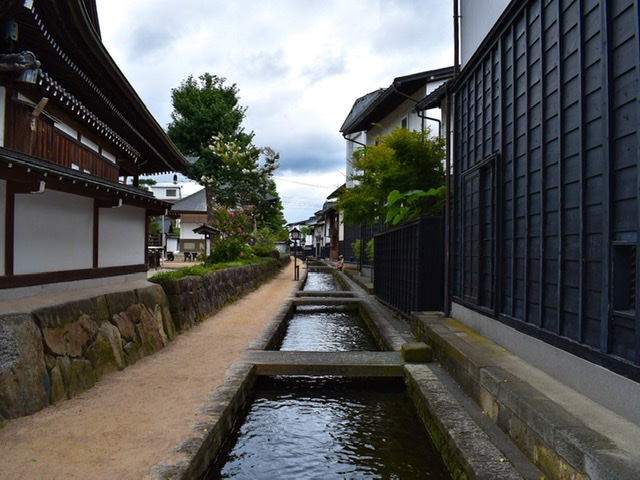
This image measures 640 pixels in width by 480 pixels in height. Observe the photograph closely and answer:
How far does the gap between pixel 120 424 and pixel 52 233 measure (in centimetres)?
372

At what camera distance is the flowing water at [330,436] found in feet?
14.5

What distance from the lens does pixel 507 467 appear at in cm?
349

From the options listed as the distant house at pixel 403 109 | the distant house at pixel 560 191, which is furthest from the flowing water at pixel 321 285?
the distant house at pixel 560 191

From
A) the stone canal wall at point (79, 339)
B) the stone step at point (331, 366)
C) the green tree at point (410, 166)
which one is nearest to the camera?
the stone canal wall at point (79, 339)

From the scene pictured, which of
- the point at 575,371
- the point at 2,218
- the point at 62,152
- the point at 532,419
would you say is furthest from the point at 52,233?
the point at 575,371

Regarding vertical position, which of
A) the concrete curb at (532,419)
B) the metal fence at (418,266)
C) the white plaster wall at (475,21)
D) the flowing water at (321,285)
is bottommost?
the flowing water at (321,285)

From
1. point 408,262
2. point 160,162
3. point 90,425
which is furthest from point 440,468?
point 160,162

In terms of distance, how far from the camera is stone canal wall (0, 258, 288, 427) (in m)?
4.32

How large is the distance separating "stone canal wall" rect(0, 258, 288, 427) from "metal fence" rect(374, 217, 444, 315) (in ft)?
15.4

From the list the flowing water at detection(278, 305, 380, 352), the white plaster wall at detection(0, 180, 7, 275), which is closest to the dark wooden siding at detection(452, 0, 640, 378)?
the flowing water at detection(278, 305, 380, 352)

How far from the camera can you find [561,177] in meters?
4.34

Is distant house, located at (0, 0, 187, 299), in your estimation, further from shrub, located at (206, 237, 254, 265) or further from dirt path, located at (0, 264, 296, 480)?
shrub, located at (206, 237, 254, 265)

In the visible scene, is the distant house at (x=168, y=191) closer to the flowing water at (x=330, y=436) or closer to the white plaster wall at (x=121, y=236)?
the white plaster wall at (x=121, y=236)

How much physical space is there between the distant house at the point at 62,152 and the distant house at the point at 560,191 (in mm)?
5111
